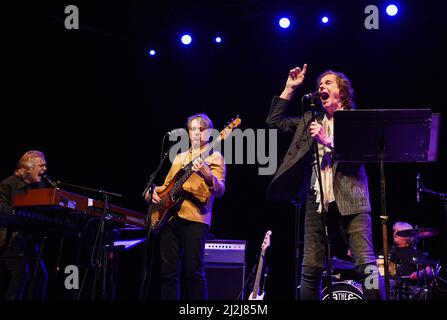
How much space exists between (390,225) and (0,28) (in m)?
6.60

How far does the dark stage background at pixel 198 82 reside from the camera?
23.1 feet

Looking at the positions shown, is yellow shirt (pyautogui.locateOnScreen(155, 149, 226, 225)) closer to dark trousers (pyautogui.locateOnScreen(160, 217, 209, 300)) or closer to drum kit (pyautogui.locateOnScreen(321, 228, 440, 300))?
dark trousers (pyautogui.locateOnScreen(160, 217, 209, 300))

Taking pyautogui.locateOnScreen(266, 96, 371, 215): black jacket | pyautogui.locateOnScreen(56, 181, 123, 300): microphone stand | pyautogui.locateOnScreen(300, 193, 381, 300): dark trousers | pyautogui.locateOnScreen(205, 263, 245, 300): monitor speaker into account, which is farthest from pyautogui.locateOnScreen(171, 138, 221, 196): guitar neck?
pyautogui.locateOnScreen(205, 263, 245, 300): monitor speaker

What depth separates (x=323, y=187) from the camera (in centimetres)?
343

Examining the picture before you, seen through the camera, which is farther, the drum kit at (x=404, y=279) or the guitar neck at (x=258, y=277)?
the drum kit at (x=404, y=279)

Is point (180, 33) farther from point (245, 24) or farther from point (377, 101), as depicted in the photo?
point (377, 101)

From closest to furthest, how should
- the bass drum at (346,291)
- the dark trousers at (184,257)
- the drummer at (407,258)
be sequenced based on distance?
the dark trousers at (184,257) → the bass drum at (346,291) → the drummer at (407,258)

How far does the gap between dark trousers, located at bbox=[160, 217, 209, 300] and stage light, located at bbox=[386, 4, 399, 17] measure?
13.4 feet

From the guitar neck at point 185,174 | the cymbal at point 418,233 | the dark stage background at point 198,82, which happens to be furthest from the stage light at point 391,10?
the guitar neck at point 185,174

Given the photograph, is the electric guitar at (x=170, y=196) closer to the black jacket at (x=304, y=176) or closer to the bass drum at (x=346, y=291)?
the black jacket at (x=304, y=176)

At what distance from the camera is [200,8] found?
707 centimetres

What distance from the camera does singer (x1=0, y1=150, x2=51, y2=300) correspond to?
17.8 ft

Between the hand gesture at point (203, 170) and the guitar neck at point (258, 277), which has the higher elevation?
the hand gesture at point (203, 170)
